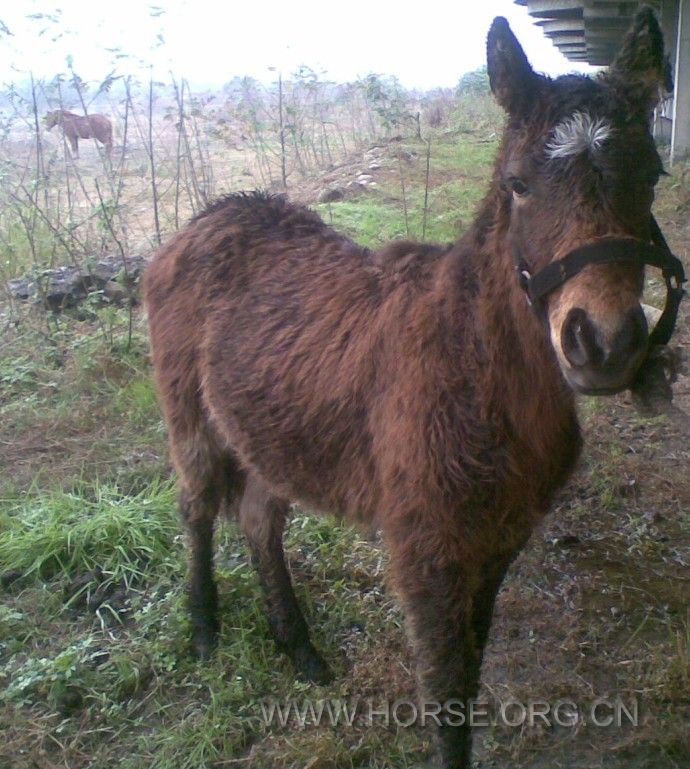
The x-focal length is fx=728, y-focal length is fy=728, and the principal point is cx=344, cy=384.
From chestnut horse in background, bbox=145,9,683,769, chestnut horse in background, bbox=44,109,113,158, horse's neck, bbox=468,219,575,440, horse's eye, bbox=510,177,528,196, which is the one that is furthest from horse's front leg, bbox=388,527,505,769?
chestnut horse in background, bbox=44,109,113,158

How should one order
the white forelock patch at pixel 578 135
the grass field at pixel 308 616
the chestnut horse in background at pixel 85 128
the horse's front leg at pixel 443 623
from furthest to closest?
1. the chestnut horse in background at pixel 85 128
2. the grass field at pixel 308 616
3. the horse's front leg at pixel 443 623
4. the white forelock patch at pixel 578 135

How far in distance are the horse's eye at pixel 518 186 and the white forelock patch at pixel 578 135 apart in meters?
0.12

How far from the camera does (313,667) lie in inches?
124

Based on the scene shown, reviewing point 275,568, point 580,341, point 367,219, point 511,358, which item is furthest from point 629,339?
point 367,219

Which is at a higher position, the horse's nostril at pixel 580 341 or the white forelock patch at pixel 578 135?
the white forelock patch at pixel 578 135

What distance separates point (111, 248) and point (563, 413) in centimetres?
634

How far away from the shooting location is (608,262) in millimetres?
1792

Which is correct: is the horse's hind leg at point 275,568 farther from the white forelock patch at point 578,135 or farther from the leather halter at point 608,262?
the white forelock patch at point 578,135

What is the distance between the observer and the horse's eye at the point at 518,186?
2.03 metres

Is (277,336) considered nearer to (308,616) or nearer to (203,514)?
(203,514)

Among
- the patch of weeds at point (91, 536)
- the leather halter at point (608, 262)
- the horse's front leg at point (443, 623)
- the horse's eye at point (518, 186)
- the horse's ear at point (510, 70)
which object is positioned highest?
the horse's ear at point (510, 70)

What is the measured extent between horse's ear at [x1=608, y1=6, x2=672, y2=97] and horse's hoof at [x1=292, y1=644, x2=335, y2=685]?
250 centimetres

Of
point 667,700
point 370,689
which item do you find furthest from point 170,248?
point 667,700

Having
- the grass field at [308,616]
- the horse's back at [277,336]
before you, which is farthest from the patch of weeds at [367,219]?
the horse's back at [277,336]
